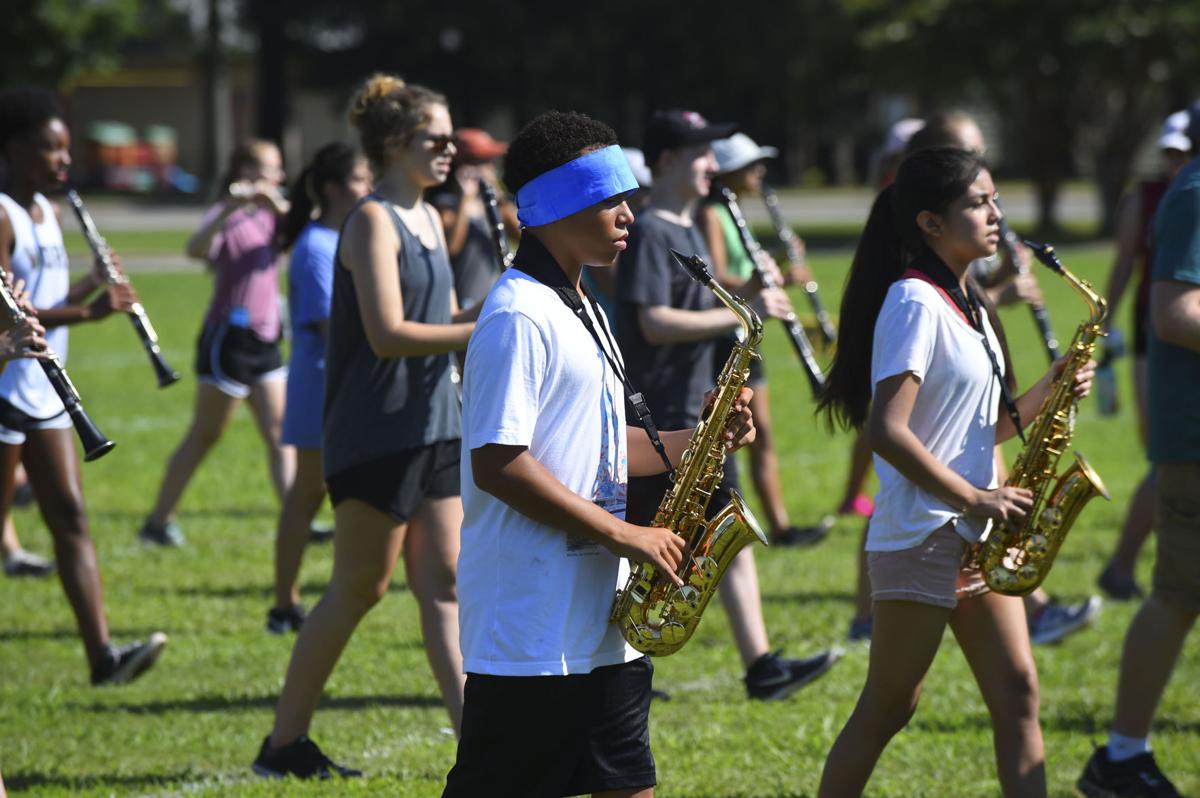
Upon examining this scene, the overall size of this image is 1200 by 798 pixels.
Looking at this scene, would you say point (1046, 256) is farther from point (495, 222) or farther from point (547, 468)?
point (495, 222)

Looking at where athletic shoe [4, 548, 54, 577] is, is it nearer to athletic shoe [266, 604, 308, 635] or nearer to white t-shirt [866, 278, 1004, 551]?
athletic shoe [266, 604, 308, 635]

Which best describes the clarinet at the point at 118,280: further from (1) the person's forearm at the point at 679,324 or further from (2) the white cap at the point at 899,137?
(2) the white cap at the point at 899,137

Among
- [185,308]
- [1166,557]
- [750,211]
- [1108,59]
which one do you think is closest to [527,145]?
[1166,557]

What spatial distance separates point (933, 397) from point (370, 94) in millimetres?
2140

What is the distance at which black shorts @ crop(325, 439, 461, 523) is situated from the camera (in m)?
4.97

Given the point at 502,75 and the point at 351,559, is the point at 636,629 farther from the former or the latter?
the point at 502,75

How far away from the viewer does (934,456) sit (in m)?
4.14

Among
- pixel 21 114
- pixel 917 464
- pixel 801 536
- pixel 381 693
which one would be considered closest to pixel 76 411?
pixel 21 114

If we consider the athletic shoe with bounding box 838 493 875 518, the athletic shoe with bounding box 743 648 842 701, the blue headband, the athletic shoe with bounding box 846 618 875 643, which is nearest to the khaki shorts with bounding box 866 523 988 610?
the blue headband

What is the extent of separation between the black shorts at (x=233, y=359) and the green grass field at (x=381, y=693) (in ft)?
2.89

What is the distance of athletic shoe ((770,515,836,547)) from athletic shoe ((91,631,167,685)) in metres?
Result: 3.63

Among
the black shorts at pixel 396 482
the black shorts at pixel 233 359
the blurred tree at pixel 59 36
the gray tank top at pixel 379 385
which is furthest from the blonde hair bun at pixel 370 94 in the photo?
the blurred tree at pixel 59 36

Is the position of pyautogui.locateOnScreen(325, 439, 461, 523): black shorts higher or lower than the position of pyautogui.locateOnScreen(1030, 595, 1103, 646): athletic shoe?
higher

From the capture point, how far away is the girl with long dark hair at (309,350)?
700 cm
